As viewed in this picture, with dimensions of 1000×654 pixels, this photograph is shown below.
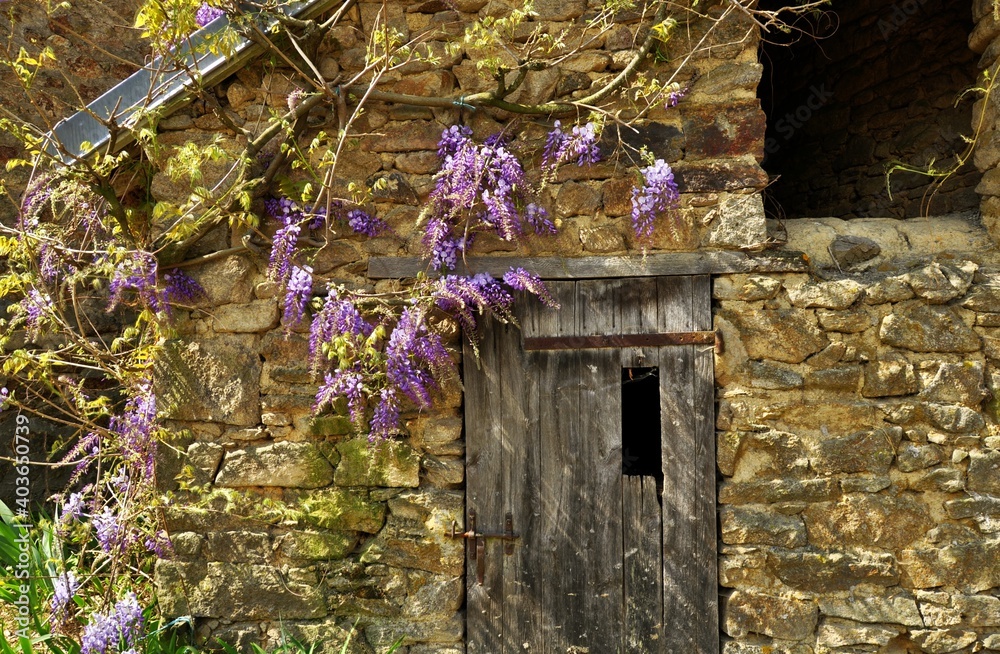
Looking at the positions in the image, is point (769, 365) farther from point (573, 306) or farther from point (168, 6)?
point (168, 6)

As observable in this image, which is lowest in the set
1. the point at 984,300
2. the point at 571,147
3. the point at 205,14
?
the point at 984,300

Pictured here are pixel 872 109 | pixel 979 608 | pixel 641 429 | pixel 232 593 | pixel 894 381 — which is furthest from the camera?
pixel 872 109

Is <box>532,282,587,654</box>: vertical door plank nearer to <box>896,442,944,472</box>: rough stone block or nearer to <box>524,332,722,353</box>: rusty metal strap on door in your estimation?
<box>524,332,722,353</box>: rusty metal strap on door

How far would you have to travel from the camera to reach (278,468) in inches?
127

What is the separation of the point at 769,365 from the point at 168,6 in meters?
2.61

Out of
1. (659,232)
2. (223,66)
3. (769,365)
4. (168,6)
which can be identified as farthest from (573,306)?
(168,6)

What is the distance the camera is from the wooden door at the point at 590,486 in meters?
3.14

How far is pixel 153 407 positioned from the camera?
324 cm

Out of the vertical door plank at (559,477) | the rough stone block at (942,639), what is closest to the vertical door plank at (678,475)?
the vertical door plank at (559,477)

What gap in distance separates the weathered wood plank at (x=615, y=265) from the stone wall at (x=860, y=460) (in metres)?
0.07

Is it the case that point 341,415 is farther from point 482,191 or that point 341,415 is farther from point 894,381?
point 894,381

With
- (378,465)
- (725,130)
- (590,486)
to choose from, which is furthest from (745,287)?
(378,465)

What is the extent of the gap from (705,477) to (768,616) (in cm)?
55

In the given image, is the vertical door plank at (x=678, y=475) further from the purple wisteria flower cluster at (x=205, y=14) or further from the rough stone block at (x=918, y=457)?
the purple wisteria flower cluster at (x=205, y=14)
